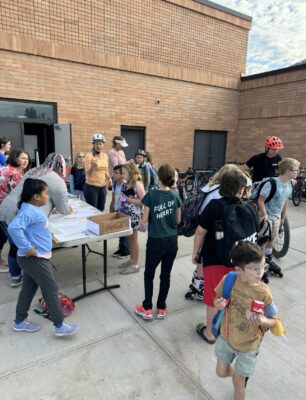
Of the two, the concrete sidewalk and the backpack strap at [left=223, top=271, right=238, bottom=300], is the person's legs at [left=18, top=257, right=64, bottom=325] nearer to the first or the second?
the concrete sidewalk

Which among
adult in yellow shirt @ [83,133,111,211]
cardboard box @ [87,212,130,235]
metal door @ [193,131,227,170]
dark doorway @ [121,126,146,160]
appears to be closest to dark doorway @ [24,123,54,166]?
dark doorway @ [121,126,146,160]

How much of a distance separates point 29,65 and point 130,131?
364 centimetres

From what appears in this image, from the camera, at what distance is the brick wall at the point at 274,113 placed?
10.8m

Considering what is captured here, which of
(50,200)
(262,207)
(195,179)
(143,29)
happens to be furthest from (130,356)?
(143,29)

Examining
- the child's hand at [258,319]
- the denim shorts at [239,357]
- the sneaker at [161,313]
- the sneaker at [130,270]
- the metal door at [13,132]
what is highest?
the metal door at [13,132]

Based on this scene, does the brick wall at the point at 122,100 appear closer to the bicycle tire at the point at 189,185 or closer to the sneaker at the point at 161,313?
the bicycle tire at the point at 189,185

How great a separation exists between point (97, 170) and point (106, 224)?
2.21 meters

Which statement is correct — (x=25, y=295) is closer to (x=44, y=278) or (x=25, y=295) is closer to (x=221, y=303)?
(x=44, y=278)

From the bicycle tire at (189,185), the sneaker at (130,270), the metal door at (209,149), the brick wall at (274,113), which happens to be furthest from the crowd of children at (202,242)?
the brick wall at (274,113)

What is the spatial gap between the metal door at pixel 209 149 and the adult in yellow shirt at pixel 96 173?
7.19 m

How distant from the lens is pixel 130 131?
32.9 ft

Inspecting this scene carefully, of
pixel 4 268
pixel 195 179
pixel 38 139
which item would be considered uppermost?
pixel 38 139

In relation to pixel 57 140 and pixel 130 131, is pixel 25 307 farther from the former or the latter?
pixel 130 131

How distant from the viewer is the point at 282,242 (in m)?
4.68
